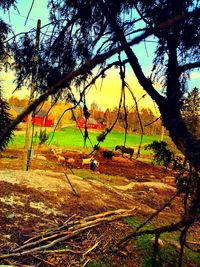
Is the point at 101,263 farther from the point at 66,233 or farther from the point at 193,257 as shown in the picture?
the point at 193,257

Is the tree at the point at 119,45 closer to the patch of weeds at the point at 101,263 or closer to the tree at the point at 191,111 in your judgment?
the tree at the point at 191,111

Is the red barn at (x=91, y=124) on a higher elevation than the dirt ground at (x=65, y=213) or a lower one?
higher

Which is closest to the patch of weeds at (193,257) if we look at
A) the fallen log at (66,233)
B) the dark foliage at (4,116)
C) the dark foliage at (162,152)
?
the fallen log at (66,233)

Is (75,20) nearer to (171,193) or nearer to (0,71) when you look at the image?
(0,71)

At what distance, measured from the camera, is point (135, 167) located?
79.8ft

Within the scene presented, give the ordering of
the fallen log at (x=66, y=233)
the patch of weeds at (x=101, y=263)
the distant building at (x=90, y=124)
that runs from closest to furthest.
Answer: the distant building at (x=90, y=124) → the fallen log at (x=66, y=233) → the patch of weeds at (x=101, y=263)

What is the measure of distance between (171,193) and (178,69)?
13654 millimetres

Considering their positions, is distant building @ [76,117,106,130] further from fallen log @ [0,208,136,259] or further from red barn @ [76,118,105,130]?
fallen log @ [0,208,136,259]

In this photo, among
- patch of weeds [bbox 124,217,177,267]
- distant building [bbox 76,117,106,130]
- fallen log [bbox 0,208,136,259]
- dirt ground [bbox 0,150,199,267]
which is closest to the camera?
distant building [bbox 76,117,106,130]

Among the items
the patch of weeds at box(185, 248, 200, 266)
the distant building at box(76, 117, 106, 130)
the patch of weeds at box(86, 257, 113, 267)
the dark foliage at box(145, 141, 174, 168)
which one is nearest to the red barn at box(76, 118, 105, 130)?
the distant building at box(76, 117, 106, 130)

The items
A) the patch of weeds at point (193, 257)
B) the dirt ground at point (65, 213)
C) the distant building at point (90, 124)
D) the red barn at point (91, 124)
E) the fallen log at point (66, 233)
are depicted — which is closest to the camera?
the distant building at point (90, 124)

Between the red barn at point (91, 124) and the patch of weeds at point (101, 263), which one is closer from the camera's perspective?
the red barn at point (91, 124)

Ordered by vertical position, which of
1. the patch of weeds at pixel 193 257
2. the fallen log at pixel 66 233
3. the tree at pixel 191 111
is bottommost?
the patch of weeds at pixel 193 257

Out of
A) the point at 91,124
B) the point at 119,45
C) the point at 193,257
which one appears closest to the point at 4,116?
the point at 119,45
